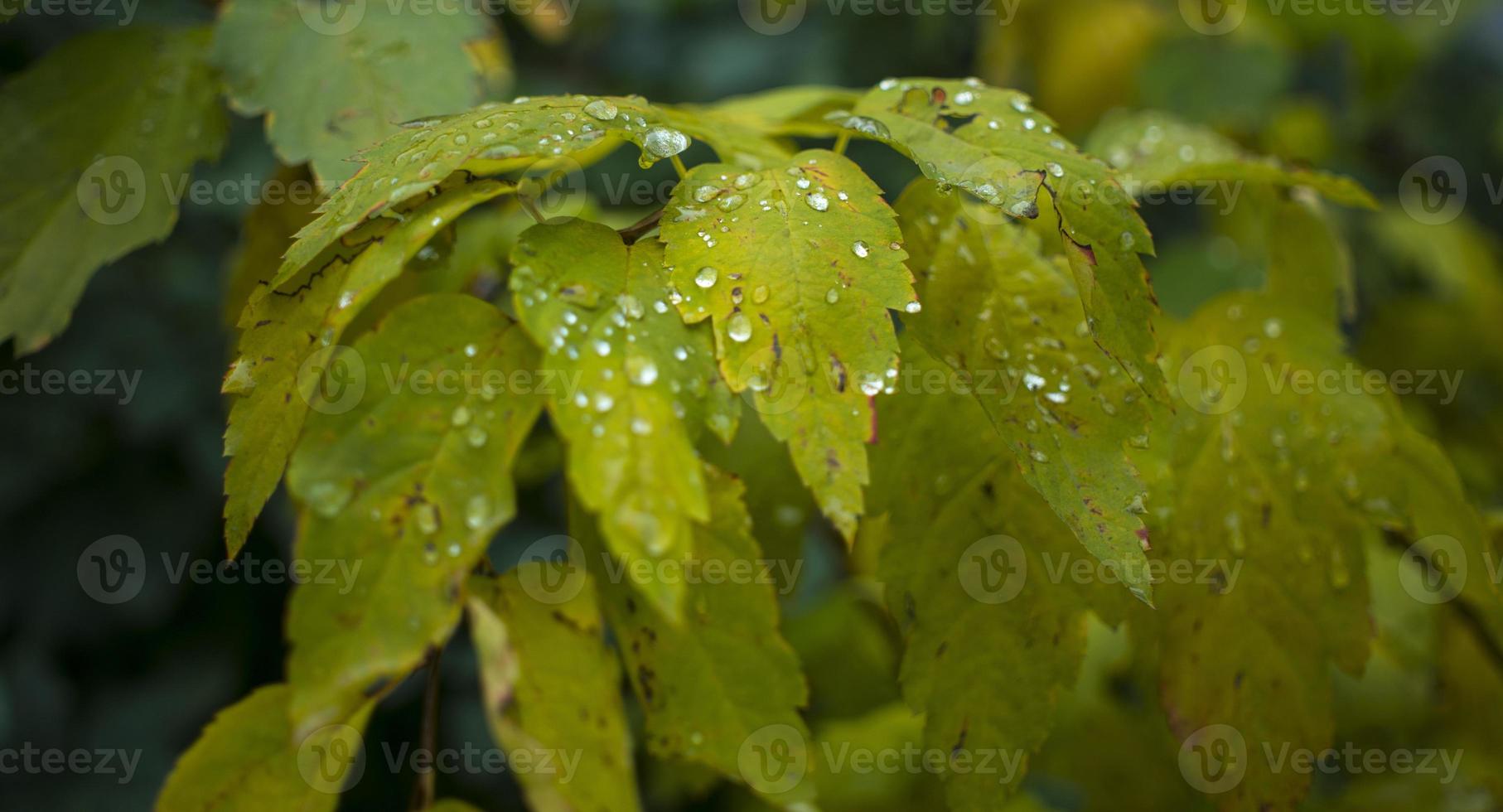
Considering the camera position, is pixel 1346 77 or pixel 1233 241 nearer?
pixel 1233 241

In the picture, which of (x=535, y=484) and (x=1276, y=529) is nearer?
(x=1276, y=529)

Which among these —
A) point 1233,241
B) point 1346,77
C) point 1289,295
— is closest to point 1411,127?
point 1346,77

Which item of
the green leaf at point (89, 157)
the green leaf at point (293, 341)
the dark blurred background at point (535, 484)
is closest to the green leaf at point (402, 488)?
the green leaf at point (293, 341)

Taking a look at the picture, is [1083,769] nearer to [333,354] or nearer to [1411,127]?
[333,354]

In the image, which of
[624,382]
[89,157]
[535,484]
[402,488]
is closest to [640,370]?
[624,382]

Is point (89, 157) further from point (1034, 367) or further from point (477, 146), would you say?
point (1034, 367)

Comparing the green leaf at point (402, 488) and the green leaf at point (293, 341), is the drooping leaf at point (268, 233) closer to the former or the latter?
the green leaf at point (293, 341)
